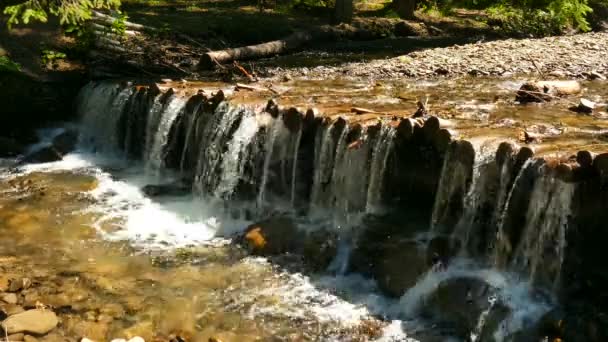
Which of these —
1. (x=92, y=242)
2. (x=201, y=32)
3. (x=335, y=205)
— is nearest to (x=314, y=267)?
(x=335, y=205)

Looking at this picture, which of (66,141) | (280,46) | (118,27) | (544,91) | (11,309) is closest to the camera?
(11,309)

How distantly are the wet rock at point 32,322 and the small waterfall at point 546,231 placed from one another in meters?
5.28

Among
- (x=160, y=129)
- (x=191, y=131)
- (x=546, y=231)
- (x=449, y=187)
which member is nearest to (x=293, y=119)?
(x=191, y=131)

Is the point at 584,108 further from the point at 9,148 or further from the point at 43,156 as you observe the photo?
the point at 9,148

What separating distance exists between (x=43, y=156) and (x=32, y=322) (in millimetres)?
7242

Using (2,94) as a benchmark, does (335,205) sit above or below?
below

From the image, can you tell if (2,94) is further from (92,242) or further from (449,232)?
(449,232)

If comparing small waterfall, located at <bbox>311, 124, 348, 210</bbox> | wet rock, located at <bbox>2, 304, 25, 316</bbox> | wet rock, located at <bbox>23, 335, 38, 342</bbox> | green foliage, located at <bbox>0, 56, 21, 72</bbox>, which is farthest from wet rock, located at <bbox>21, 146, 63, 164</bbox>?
wet rock, located at <bbox>23, 335, 38, 342</bbox>

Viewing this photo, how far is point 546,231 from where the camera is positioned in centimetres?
666

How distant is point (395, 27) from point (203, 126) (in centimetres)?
1391

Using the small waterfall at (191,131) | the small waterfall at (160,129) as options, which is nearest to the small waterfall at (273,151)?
the small waterfall at (191,131)

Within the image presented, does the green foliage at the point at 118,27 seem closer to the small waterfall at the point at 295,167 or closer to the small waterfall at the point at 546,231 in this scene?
A: the small waterfall at the point at 295,167

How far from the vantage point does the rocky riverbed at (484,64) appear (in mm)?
14828

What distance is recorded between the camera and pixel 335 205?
9305 millimetres
